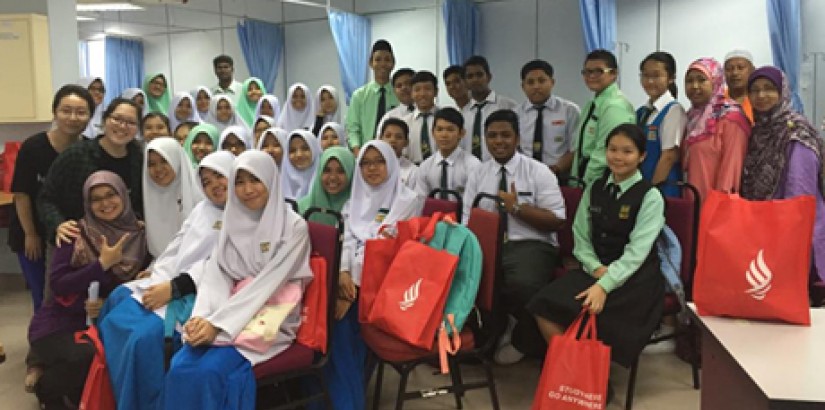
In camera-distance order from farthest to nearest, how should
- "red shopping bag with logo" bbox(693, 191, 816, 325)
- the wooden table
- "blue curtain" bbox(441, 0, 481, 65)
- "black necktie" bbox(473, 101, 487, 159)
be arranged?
"blue curtain" bbox(441, 0, 481, 65)
"black necktie" bbox(473, 101, 487, 159)
"red shopping bag with logo" bbox(693, 191, 816, 325)
the wooden table

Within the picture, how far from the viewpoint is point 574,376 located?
248cm

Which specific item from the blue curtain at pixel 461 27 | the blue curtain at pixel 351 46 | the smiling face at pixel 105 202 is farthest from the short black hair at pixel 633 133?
the blue curtain at pixel 351 46

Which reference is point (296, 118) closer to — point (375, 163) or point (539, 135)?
point (539, 135)

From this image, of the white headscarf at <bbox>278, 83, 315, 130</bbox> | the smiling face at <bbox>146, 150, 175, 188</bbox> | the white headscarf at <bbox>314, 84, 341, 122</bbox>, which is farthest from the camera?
the white headscarf at <bbox>278, 83, 315, 130</bbox>

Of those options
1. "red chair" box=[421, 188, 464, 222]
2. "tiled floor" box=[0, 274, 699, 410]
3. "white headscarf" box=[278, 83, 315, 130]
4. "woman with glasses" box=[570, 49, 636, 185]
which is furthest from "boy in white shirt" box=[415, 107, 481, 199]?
"white headscarf" box=[278, 83, 315, 130]

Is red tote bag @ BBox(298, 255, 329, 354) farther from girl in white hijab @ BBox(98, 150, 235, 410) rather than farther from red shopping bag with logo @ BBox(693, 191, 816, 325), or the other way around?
red shopping bag with logo @ BBox(693, 191, 816, 325)

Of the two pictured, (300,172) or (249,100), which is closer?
(300,172)

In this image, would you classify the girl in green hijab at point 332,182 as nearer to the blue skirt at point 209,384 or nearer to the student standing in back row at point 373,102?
the blue skirt at point 209,384

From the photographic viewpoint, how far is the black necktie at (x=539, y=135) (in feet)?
13.7

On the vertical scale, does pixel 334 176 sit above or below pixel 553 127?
below

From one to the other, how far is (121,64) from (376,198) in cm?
630

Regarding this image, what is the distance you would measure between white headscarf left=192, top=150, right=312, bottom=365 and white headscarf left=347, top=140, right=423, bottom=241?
1.92 feet

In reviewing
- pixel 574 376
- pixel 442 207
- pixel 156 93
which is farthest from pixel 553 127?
pixel 156 93

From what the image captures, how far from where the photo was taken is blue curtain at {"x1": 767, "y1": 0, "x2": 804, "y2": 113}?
6.04m
